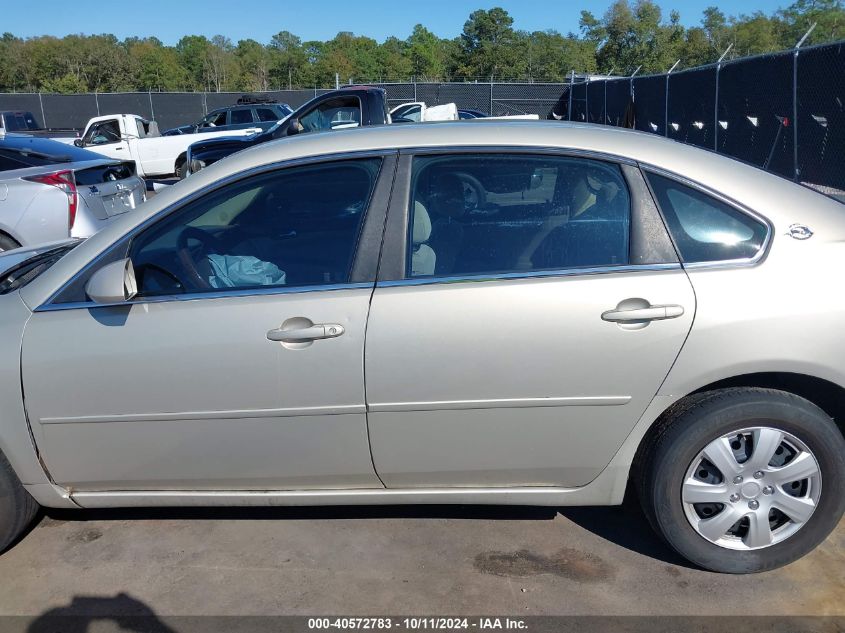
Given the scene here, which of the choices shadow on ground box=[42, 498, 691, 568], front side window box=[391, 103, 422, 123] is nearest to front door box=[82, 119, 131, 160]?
front side window box=[391, 103, 422, 123]

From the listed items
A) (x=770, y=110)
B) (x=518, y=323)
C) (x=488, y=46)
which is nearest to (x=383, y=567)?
(x=518, y=323)

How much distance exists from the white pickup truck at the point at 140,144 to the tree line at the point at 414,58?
36.3 meters

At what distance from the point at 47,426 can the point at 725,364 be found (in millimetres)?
2537

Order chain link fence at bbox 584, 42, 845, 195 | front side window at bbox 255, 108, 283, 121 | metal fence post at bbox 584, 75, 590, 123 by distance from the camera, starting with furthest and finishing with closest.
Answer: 1. metal fence post at bbox 584, 75, 590, 123
2. front side window at bbox 255, 108, 283, 121
3. chain link fence at bbox 584, 42, 845, 195

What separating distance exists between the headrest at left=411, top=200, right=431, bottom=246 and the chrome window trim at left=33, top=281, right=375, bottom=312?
26 cm

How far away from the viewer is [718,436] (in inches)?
106

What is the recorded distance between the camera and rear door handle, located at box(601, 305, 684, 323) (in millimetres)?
2633

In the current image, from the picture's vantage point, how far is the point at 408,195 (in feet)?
9.31

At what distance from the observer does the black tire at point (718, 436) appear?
105 inches

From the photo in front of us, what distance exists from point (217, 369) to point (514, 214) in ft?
4.17

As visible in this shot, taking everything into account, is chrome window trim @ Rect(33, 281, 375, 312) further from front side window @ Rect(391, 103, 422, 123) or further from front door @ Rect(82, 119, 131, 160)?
front side window @ Rect(391, 103, 422, 123)

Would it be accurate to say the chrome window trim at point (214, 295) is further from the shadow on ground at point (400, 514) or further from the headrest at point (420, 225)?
the shadow on ground at point (400, 514)


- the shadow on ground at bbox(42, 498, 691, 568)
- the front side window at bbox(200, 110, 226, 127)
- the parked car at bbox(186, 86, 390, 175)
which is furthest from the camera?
the front side window at bbox(200, 110, 226, 127)

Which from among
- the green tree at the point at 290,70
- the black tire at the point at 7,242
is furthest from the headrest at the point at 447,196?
the green tree at the point at 290,70
